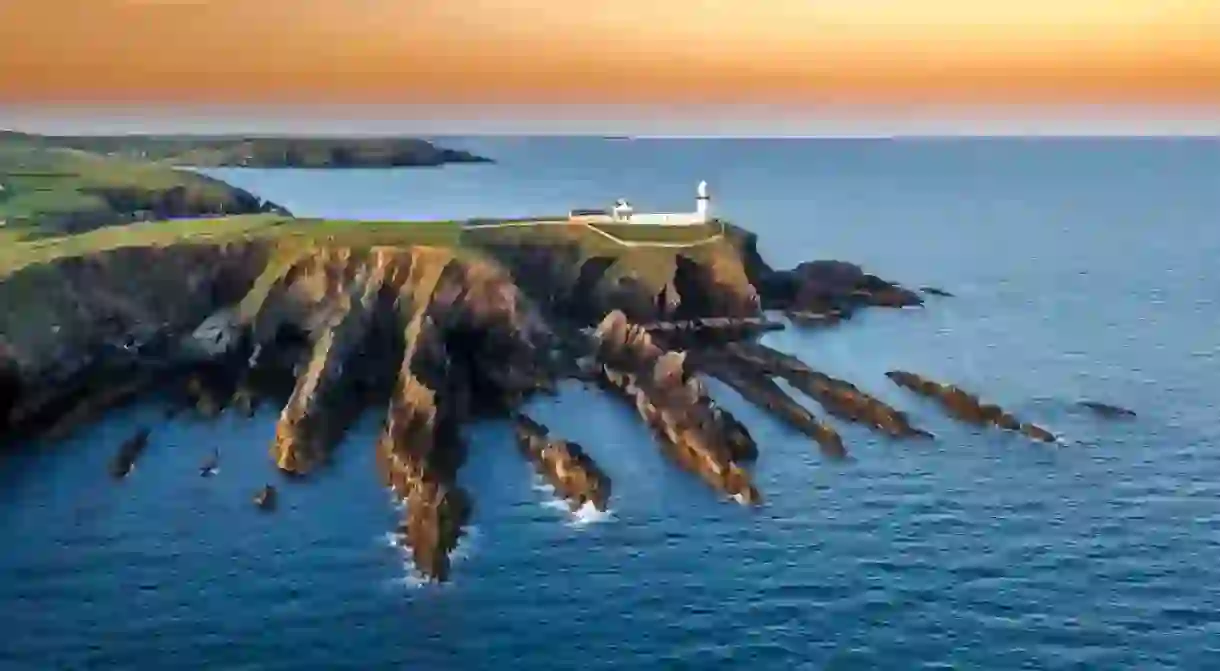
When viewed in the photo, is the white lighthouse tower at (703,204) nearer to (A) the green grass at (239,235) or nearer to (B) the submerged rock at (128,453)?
(A) the green grass at (239,235)

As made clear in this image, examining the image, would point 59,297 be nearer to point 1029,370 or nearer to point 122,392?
point 122,392

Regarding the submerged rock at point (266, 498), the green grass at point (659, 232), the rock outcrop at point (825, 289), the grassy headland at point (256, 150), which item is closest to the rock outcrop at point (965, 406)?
the rock outcrop at point (825, 289)

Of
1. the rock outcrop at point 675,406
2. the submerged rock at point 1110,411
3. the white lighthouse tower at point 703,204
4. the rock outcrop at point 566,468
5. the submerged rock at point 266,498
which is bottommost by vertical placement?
the submerged rock at point 266,498

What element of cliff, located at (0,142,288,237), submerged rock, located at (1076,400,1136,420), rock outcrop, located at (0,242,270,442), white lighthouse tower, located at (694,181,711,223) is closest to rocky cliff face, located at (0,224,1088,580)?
rock outcrop, located at (0,242,270,442)

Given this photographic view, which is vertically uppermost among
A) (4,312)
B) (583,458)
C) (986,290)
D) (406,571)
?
(986,290)

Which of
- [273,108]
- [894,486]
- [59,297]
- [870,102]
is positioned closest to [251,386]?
[59,297]
